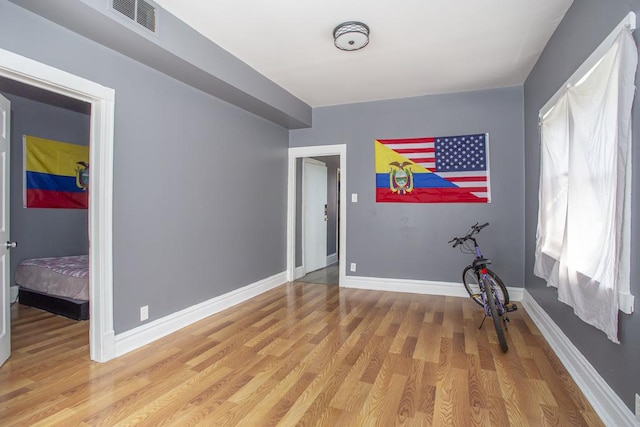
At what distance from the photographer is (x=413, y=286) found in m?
4.68

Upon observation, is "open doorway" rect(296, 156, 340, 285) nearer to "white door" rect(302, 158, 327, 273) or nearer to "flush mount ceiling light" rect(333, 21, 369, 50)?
"white door" rect(302, 158, 327, 273)

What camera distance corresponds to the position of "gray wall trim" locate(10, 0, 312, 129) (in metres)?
2.12

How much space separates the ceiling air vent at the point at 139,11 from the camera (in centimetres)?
222

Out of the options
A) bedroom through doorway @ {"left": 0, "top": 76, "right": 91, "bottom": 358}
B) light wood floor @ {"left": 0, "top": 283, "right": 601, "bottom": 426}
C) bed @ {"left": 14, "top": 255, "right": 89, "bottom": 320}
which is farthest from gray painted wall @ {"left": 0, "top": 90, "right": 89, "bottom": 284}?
light wood floor @ {"left": 0, "top": 283, "right": 601, "bottom": 426}

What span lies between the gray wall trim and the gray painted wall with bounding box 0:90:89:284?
102 inches

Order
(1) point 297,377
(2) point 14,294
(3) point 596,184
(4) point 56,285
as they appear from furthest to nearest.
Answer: (2) point 14,294 → (4) point 56,285 → (1) point 297,377 → (3) point 596,184

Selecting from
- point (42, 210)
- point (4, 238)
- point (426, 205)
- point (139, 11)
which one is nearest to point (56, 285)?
point (4, 238)

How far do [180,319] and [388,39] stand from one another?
3.23m

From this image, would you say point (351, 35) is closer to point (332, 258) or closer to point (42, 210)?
point (42, 210)

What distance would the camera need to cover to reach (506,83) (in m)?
4.15

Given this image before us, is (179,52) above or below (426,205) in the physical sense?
above

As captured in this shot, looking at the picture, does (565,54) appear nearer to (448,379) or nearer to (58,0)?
(448,379)

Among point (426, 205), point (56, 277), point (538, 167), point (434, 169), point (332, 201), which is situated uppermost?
point (434, 169)

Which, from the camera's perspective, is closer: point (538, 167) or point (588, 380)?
point (588, 380)
